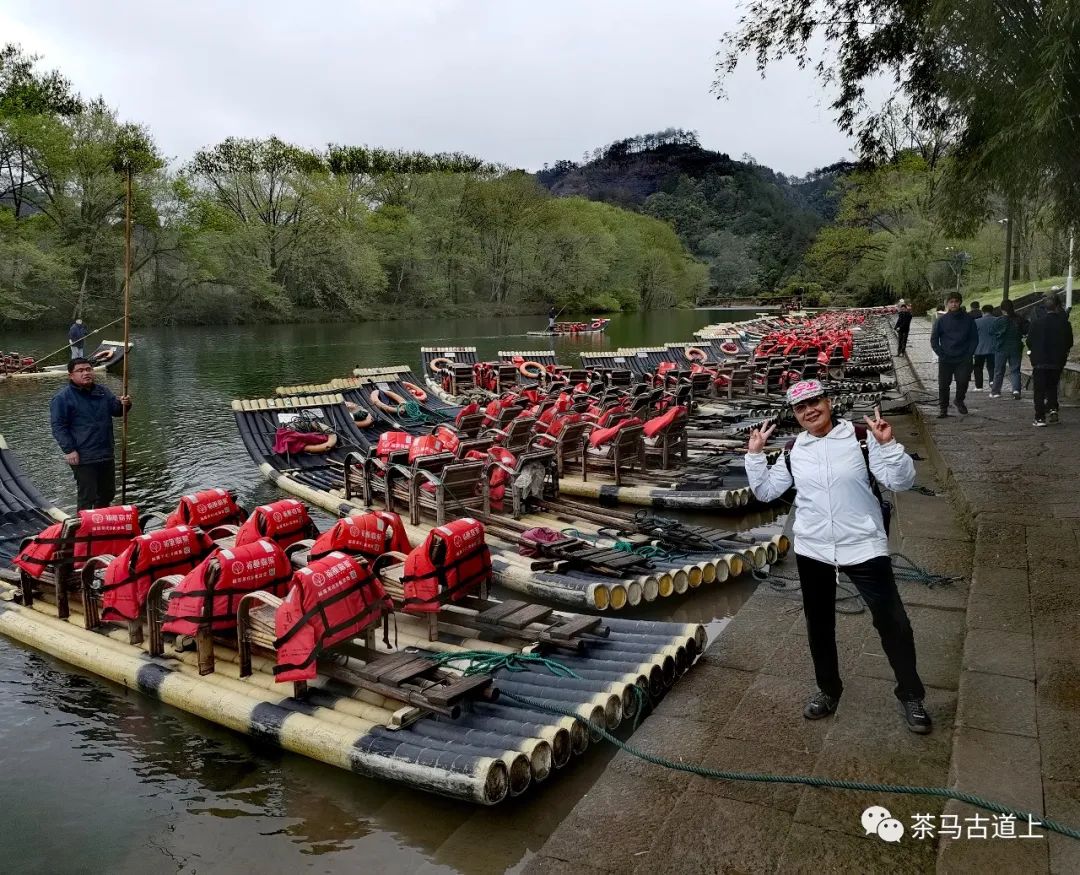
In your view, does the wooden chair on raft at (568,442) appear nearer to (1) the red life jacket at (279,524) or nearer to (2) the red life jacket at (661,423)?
(2) the red life jacket at (661,423)

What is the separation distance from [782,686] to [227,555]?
4.10 metres

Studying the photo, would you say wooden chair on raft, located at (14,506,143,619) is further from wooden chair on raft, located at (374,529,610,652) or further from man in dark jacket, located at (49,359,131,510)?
wooden chair on raft, located at (374,529,610,652)

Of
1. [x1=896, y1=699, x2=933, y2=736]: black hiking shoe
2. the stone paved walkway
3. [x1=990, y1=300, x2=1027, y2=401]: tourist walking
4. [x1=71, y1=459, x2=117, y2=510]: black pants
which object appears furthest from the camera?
[x1=990, y1=300, x2=1027, y2=401]: tourist walking

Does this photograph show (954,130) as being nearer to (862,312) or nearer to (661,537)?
(661,537)

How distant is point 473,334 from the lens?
175ft

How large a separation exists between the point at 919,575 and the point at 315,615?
4863 millimetres

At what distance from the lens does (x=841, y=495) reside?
13.5ft

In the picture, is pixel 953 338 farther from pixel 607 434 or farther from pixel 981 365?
pixel 607 434

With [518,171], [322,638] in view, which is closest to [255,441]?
[322,638]

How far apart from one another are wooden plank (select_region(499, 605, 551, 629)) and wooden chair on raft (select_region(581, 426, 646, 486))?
5.55 metres

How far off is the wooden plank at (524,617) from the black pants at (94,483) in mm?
5599

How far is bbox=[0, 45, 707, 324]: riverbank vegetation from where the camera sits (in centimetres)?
4491

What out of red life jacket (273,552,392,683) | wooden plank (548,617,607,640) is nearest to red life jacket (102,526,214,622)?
red life jacket (273,552,392,683)

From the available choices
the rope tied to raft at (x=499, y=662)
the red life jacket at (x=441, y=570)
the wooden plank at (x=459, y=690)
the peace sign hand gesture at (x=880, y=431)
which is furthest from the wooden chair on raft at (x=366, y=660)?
the peace sign hand gesture at (x=880, y=431)
